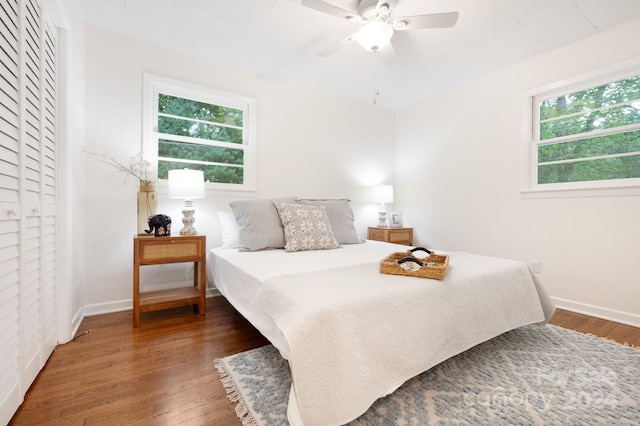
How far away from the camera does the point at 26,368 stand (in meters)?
1.35

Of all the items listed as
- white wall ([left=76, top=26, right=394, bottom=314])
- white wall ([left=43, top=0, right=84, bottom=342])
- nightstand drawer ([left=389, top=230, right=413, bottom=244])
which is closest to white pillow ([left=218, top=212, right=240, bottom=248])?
white wall ([left=76, top=26, right=394, bottom=314])

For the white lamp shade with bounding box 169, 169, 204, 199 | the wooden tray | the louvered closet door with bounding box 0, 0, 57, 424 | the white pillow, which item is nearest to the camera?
the louvered closet door with bounding box 0, 0, 57, 424

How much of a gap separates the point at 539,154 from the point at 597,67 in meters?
0.79

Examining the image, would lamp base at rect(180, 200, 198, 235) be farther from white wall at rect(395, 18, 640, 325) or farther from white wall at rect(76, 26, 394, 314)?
white wall at rect(395, 18, 640, 325)

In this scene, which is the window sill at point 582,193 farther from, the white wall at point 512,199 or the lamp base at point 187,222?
the lamp base at point 187,222

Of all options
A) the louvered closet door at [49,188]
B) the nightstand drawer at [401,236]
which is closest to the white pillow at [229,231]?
the louvered closet door at [49,188]

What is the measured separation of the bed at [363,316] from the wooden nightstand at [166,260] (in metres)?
0.53

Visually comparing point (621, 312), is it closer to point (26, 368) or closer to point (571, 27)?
point (571, 27)

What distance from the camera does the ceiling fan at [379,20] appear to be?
5.93 ft

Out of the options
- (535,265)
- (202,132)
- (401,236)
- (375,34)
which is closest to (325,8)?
(375,34)

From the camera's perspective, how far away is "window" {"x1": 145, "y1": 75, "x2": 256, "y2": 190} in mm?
2727

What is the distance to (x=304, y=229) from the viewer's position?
2512 mm

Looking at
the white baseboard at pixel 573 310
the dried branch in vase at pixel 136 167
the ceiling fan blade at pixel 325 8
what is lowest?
the white baseboard at pixel 573 310

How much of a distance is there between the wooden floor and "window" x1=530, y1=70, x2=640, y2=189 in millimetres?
1225
